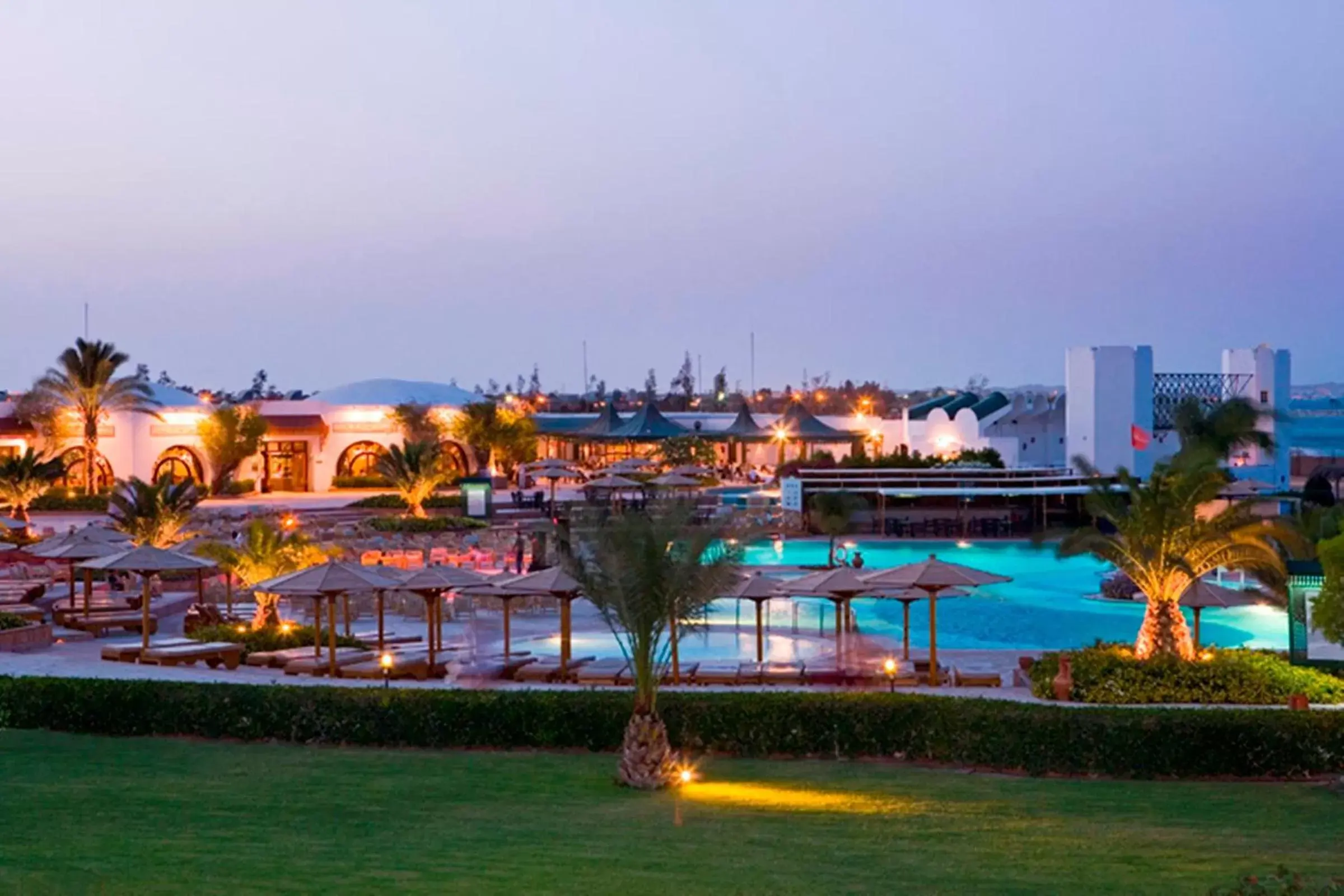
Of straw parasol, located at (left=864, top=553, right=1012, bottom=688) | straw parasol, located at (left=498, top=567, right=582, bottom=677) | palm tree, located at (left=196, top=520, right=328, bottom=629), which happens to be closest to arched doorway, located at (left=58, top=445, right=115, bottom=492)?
palm tree, located at (left=196, top=520, right=328, bottom=629)

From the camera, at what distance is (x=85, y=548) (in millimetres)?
23156

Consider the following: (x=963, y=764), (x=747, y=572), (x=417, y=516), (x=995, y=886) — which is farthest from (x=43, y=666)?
(x=417, y=516)

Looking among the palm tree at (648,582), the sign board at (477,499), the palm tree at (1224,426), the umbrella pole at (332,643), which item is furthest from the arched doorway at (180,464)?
the palm tree at (648,582)

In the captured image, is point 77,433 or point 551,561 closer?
point 551,561

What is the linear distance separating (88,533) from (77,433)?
23657 mm

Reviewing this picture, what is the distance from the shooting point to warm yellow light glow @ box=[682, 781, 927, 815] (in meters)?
11.8

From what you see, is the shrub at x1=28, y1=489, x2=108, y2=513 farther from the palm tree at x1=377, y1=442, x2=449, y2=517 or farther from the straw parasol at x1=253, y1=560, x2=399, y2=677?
the straw parasol at x1=253, y1=560, x2=399, y2=677

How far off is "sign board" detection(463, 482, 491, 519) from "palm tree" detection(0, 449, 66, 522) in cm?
1041

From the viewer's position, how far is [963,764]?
13898 mm

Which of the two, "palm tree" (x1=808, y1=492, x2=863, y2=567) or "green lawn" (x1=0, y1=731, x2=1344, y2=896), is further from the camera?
"palm tree" (x1=808, y1=492, x2=863, y2=567)

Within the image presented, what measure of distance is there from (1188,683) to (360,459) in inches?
1527

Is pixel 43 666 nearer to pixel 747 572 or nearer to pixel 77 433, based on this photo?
pixel 747 572

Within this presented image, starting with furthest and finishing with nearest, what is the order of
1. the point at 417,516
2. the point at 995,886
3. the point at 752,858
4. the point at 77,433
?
the point at 77,433 → the point at 417,516 → the point at 752,858 → the point at 995,886

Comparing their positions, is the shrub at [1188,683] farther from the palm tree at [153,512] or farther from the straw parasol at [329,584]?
the palm tree at [153,512]
